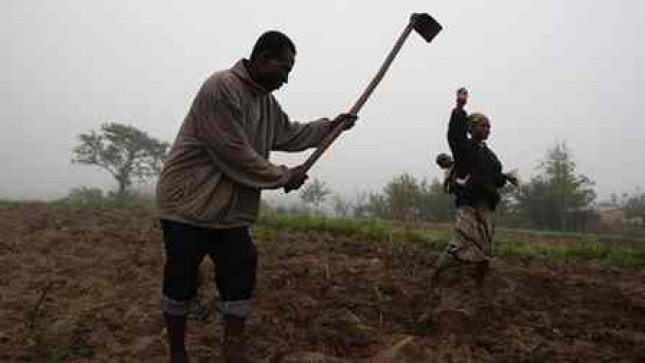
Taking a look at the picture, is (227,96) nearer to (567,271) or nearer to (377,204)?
(567,271)

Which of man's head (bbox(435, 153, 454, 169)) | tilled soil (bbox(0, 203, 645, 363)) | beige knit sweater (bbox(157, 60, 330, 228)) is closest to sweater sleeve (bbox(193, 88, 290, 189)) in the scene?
beige knit sweater (bbox(157, 60, 330, 228))

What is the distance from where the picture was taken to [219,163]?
2.17 m

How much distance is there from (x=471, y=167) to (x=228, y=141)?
2.36 meters

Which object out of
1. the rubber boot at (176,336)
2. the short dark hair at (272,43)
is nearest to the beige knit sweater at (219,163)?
the short dark hair at (272,43)

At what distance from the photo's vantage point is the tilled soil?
8.98 ft

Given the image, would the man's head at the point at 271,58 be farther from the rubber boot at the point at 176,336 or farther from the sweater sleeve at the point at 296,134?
the rubber boot at the point at 176,336

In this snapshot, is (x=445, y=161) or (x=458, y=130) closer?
(x=458, y=130)

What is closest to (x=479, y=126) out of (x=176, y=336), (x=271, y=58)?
(x=271, y=58)

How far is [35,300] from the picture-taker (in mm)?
3457

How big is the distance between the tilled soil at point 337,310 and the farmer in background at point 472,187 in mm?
279

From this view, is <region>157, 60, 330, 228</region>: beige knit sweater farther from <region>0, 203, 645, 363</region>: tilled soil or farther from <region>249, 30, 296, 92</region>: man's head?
<region>0, 203, 645, 363</region>: tilled soil

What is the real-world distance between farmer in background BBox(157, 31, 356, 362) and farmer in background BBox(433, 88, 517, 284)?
1.89 meters

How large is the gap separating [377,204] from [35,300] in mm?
32223

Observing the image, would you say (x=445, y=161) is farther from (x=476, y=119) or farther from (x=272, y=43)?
(x=272, y=43)
